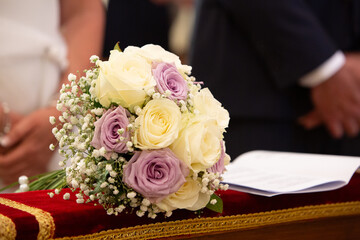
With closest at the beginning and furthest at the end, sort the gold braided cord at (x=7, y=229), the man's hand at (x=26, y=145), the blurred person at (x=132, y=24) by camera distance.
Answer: the gold braided cord at (x=7, y=229)
the man's hand at (x=26, y=145)
the blurred person at (x=132, y=24)

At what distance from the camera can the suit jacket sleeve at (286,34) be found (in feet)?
7.55

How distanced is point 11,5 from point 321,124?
1475 mm

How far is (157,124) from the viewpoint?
3.30 feet

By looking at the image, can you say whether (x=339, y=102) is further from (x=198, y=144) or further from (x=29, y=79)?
(x=198, y=144)

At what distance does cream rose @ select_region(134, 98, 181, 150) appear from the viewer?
3.24 ft

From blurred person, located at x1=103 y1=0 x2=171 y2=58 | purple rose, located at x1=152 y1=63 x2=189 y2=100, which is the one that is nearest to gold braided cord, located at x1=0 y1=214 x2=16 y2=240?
purple rose, located at x1=152 y1=63 x2=189 y2=100

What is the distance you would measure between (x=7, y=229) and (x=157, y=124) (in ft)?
1.06

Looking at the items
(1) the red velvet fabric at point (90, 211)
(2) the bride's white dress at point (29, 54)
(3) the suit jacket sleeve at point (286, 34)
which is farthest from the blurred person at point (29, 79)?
(1) the red velvet fabric at point (90, 211)

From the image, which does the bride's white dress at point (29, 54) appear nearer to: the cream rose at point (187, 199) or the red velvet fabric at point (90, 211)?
the red velvet fabric at point (90, 211)

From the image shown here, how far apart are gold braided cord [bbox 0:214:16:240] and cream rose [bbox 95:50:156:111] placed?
0.90 feet

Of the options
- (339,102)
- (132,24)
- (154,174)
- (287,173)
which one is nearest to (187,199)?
(154,174)

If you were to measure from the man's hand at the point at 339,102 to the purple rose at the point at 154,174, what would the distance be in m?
1.55

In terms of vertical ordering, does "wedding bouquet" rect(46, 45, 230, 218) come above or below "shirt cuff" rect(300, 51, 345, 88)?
below

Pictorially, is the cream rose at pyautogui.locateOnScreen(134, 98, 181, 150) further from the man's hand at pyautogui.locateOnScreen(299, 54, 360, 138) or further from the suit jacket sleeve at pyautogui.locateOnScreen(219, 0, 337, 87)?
the man's hand at pyautogui.locateOnScreen(299, 54, 360, 138)
